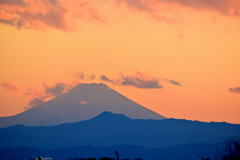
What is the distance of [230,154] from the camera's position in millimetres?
31391
